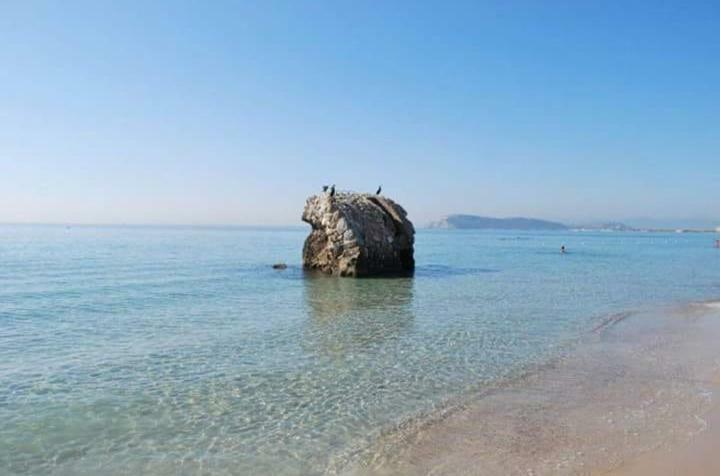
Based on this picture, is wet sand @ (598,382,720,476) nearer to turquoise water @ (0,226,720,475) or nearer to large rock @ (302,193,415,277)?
turquoise water @ (0,226,720,475)

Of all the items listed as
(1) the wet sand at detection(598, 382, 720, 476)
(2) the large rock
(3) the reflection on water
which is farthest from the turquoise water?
(2) the large rock

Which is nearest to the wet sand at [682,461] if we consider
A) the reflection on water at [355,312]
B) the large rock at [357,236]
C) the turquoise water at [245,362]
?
the turquoise water at [245,362]

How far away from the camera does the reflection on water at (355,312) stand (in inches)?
642

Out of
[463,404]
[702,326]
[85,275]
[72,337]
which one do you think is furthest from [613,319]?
[85,275]

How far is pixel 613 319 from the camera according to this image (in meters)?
20.7

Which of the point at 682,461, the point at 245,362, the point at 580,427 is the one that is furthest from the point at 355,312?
the point at 682,461

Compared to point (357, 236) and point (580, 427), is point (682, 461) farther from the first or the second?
point (357, 236)

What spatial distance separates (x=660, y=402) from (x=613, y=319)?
10.9m

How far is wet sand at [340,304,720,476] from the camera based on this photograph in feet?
25.2

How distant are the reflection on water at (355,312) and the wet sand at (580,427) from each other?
5623mm

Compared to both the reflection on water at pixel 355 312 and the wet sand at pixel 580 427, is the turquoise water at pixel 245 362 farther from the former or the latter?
the wet sand at pixel 580 427

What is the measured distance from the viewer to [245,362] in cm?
1355

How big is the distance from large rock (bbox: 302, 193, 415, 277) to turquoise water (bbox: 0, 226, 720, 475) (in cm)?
642

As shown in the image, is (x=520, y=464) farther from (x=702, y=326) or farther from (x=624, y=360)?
(x=702, y=326)
